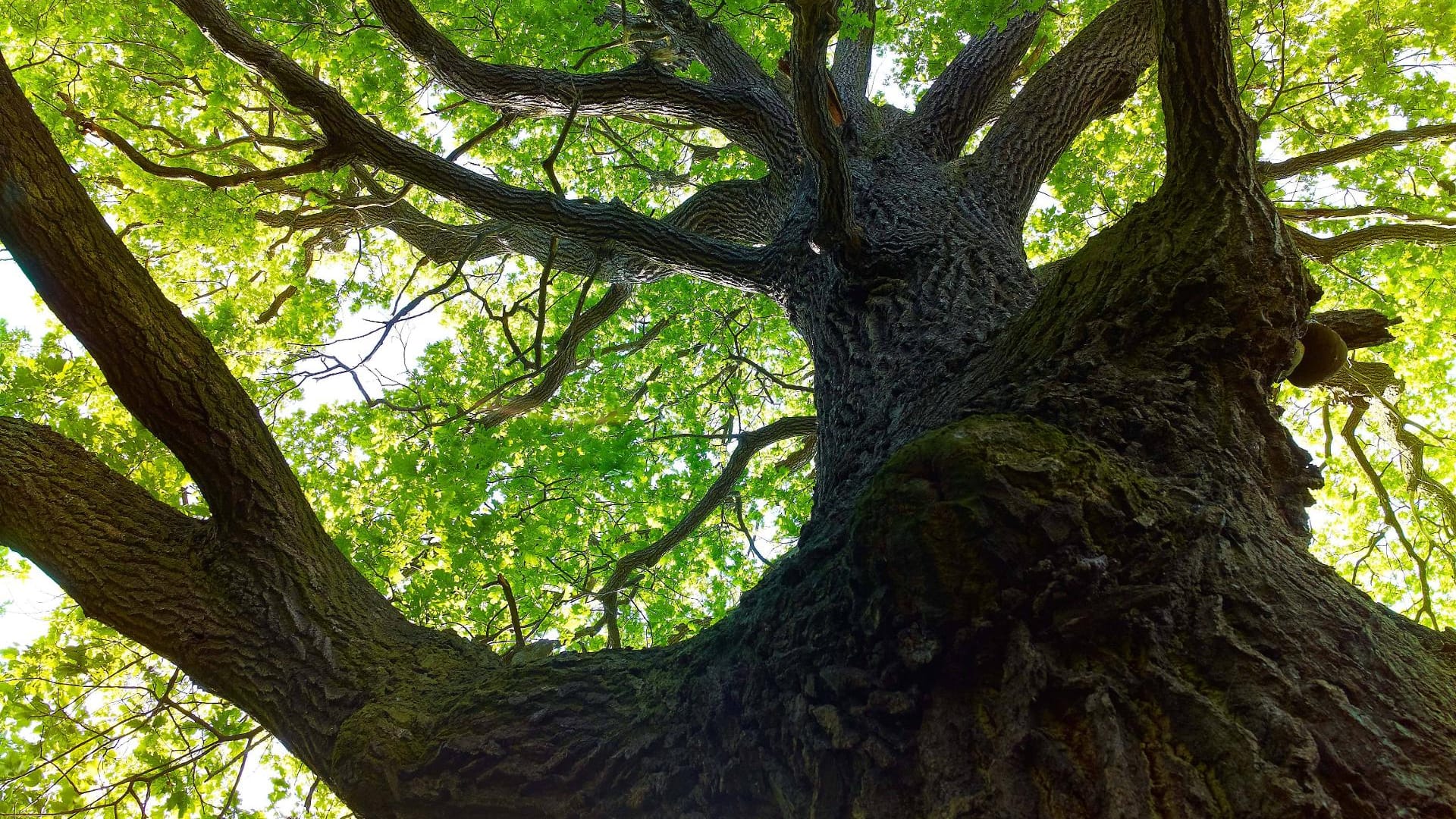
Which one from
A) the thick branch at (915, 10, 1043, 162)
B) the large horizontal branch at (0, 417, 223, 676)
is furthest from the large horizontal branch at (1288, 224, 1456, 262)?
the large horizontal branch at (0, 417, 223, 676)

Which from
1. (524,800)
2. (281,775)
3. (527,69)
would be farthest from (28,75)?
(524,800)

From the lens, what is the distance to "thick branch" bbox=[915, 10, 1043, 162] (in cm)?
488

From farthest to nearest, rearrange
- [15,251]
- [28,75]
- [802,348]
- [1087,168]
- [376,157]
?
[802,348], [1087,168], [28,75], [376,157], [15,251]

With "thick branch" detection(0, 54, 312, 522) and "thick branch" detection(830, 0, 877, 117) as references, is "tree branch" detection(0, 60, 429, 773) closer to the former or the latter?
"thick branch" detection(0, 54, 312, 522)

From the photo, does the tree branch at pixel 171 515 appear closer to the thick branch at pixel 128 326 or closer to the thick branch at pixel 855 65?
the thick branch at pixel 128 326

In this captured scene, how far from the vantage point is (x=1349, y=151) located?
466 cm

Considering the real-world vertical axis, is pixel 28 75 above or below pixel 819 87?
above

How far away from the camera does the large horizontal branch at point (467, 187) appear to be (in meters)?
3.55

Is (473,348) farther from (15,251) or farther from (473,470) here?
(15,251)

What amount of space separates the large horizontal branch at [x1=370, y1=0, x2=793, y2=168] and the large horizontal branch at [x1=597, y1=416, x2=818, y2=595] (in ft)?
6.22

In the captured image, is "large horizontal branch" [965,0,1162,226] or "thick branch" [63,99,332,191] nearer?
"thick branch" [63,99,332,191]

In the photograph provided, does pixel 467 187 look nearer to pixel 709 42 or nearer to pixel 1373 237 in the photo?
pixel 709 42

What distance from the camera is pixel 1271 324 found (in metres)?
2.07

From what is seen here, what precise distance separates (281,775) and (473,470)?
2686 mm
